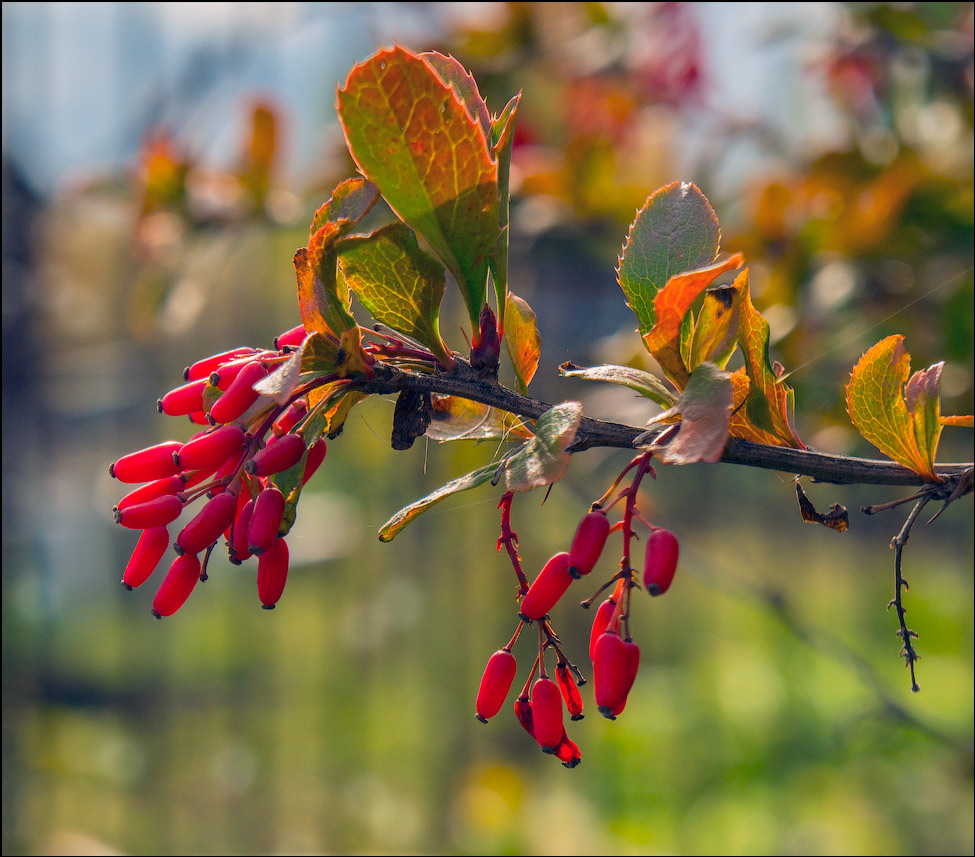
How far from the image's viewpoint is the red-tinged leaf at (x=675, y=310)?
0.31 meters

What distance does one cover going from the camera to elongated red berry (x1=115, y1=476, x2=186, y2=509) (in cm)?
34

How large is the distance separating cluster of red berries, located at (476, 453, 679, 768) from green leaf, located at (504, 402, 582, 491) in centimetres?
3

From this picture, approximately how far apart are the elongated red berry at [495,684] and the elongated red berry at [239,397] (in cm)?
16

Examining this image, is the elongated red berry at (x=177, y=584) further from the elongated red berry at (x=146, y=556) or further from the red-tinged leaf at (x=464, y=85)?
the red-tinged leaf at (x=464, y=85)

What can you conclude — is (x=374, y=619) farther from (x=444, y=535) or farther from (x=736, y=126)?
(x=736, y=126)

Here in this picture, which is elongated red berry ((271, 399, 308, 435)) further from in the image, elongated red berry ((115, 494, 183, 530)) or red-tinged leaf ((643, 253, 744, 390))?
red-tinged leaf ((643, 253, 744, 390))

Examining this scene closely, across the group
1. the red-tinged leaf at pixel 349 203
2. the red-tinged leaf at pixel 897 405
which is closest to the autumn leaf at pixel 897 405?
the red-tinged leaf at pixel 897 405

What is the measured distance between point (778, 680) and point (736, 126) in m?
2.01

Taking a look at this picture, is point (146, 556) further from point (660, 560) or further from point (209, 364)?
point (660, 560)

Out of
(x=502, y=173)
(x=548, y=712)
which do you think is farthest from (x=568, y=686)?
(x=502, y=173)

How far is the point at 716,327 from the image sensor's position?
13.9 inches

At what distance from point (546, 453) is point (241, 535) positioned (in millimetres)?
137

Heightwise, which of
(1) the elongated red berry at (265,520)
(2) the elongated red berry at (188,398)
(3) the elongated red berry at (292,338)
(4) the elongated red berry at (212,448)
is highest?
(3) the elongated red berry at (292,338)

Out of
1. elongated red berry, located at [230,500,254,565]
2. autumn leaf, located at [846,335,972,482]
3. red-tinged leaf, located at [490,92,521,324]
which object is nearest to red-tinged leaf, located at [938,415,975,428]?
autumn leaf, located at [846,335,972,482]
